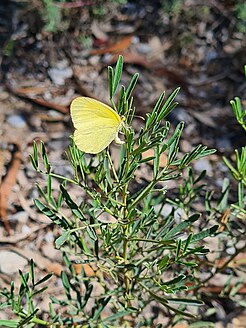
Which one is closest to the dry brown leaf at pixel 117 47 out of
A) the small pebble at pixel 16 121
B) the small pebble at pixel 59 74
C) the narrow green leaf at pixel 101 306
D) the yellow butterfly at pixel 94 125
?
the small pebble at pixel 59 74

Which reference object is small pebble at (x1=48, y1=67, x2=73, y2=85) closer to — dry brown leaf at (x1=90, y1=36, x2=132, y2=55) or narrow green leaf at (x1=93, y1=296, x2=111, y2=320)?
dry brown leaf at (x1=90, y1=36, x2=132, y2=55)

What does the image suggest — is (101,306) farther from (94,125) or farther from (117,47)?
(117,47)

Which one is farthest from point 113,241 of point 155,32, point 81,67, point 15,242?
point 155,32

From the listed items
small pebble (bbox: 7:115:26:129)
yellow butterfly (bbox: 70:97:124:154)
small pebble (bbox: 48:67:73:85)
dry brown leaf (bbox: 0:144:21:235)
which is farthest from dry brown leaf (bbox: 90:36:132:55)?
yellow butterfly (bbox: 70:97:124:154)

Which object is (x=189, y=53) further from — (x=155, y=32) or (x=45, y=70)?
(x=45, y=70)

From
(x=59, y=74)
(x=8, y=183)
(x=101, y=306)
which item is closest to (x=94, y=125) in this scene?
(x=101, y=306)
